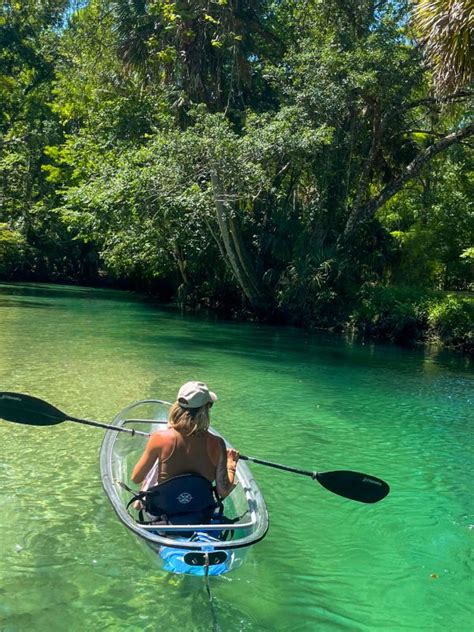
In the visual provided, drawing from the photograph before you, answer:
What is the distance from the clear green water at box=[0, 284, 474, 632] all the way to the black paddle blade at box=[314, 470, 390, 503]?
0.57 meters

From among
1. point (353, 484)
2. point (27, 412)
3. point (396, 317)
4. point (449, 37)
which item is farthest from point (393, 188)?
point (27, 412)

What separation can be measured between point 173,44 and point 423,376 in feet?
47.6

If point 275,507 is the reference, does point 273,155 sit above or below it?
above

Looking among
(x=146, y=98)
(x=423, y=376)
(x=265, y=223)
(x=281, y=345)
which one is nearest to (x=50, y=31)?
(x=146, y=98)

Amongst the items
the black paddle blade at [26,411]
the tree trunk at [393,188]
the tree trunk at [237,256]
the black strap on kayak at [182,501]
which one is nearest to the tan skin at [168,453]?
the black strap on kayak at [182,501]

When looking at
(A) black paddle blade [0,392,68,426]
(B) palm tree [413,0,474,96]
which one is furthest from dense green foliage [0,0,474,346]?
(A) black paddle blade [0,392,68,426]

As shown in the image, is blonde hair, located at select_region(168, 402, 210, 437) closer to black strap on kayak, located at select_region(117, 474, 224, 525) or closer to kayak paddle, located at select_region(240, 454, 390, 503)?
black strap on kayak, located at select_region(117, 474, 224, 525)

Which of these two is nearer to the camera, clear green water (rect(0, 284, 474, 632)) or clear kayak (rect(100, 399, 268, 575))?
clear kayak (rect(100, 399, 268, 575))

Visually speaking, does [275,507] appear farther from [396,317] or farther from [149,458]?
[396,317]

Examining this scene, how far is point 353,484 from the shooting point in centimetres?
548

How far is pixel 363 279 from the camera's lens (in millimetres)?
23203

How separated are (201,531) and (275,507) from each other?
240cm

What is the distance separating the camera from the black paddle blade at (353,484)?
17.9 ft

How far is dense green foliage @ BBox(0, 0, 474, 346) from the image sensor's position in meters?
19.7
